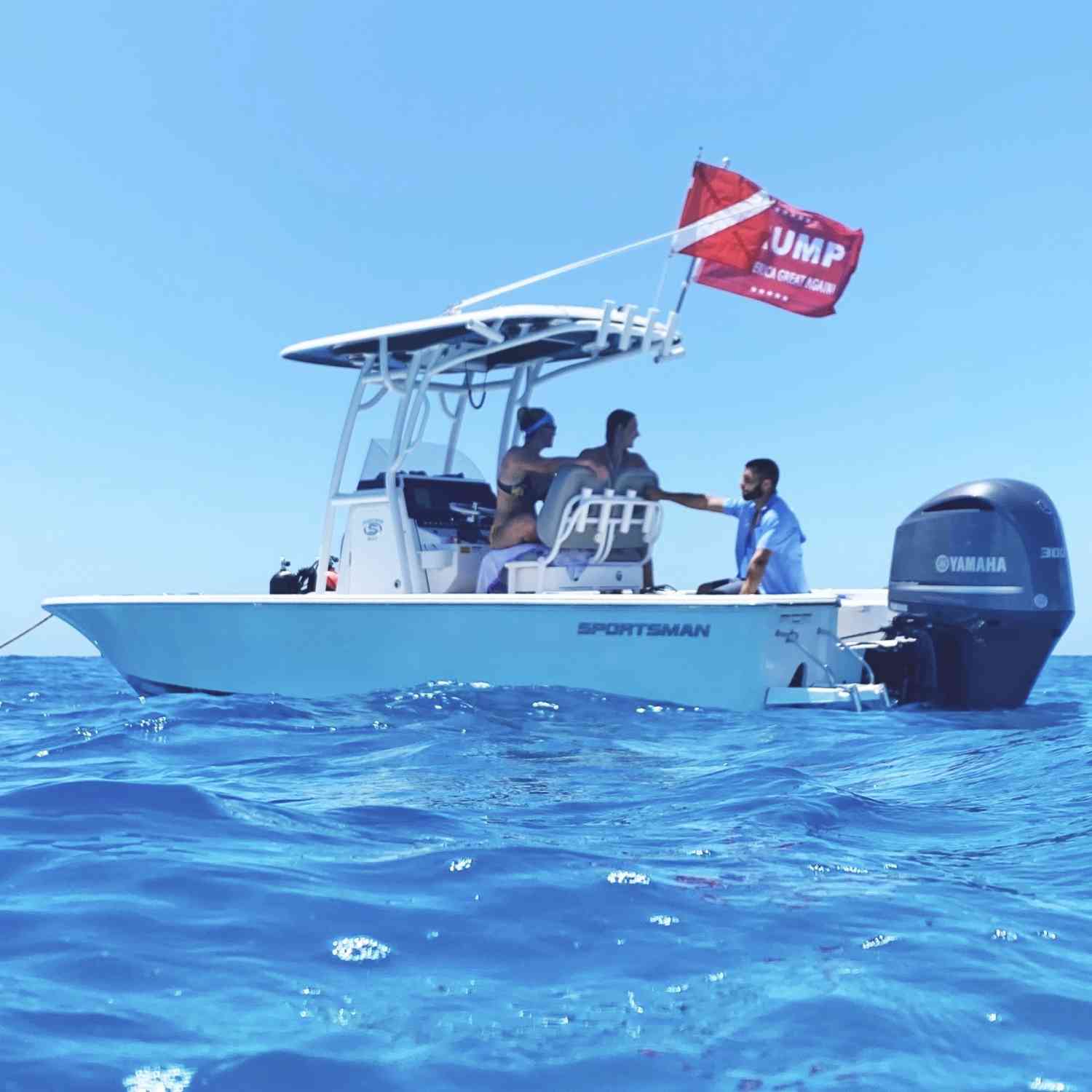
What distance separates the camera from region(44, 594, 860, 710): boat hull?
293 inches

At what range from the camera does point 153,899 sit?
116 inches

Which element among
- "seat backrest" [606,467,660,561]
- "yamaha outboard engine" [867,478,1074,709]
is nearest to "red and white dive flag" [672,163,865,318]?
"seat backrest" [606,467,660,561]

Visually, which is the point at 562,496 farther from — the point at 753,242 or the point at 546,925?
the point at 546,925

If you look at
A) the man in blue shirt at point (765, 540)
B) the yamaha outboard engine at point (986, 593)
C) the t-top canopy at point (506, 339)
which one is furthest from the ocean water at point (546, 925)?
the t-top canopy at point (506, 339)

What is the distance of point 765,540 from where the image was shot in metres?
7.93

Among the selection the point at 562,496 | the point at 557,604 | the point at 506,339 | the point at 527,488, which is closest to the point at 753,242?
the point at 506,339

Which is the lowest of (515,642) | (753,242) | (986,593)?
(515,642)

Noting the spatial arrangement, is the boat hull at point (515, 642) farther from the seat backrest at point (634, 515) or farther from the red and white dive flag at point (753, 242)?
the red and white dive flag at point (753, 242)

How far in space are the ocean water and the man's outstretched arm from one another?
10.7ft

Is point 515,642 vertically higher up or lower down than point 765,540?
lower down

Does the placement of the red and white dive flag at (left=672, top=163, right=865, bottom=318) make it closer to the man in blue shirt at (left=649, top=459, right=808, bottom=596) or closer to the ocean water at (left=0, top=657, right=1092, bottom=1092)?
the man in blue shirt at (left=649, top=459, right=808, bottom=596)

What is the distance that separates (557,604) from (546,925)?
191 inches

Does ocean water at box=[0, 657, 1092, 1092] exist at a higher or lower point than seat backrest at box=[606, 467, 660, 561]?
lower

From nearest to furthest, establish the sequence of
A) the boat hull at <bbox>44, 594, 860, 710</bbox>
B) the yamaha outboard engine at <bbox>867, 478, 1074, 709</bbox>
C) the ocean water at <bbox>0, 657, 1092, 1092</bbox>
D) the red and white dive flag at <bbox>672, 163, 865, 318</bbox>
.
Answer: the ocean water at <bbox>0, 657, 1092, 1092</bbox> → the yamaha outboard engine at <bbox>867, 478, 1074, 709</bbox> → the boat hull at <bbox>44, 594, 860, 710</bbox> → the red and white dive flag at <bbox>672, 163, 865, 318</bbox>
